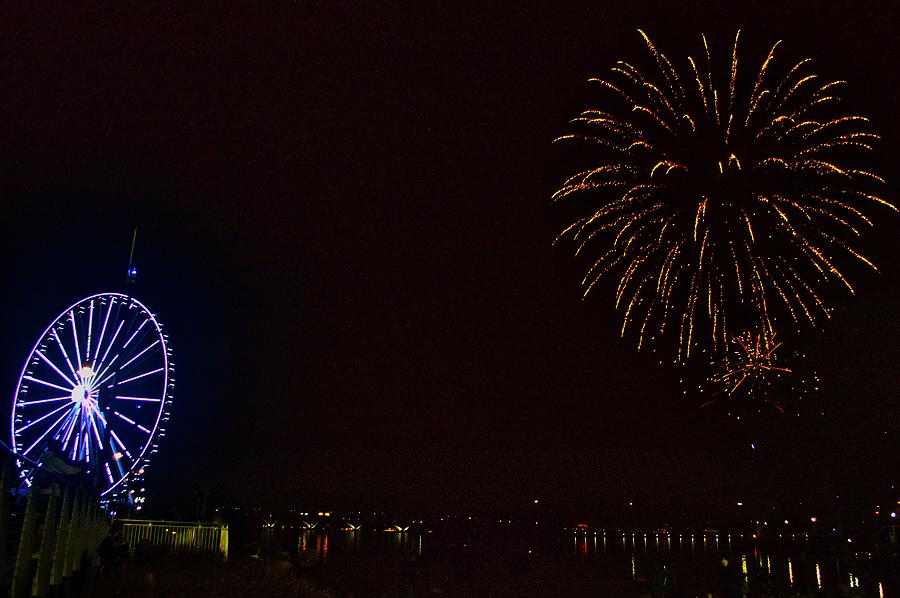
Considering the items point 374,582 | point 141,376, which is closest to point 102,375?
point 141,376

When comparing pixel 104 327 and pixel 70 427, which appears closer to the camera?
pixel 70 427

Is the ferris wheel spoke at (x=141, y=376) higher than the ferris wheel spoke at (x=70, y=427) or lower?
higher

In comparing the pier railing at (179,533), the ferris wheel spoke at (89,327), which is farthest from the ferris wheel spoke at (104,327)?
the pier railing at (179,533)

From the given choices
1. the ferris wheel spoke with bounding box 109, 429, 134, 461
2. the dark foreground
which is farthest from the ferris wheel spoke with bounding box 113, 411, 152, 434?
the dark foreground

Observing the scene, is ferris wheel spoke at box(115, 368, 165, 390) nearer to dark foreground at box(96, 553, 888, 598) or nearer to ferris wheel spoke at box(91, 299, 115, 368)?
ferris wheel spoke at box(91, 299, 115, 368)

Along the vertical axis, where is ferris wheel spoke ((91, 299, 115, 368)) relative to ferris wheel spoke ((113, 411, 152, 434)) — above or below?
above

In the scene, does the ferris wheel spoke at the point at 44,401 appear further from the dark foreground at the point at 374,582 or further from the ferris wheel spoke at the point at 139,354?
the dark foreground at the point at 374,582

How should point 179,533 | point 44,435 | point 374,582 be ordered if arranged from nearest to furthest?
1. point 179,533
2. point 44,435
3. point 374,582

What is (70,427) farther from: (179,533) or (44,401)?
(179,533)

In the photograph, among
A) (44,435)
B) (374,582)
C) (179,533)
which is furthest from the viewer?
(374,582)
